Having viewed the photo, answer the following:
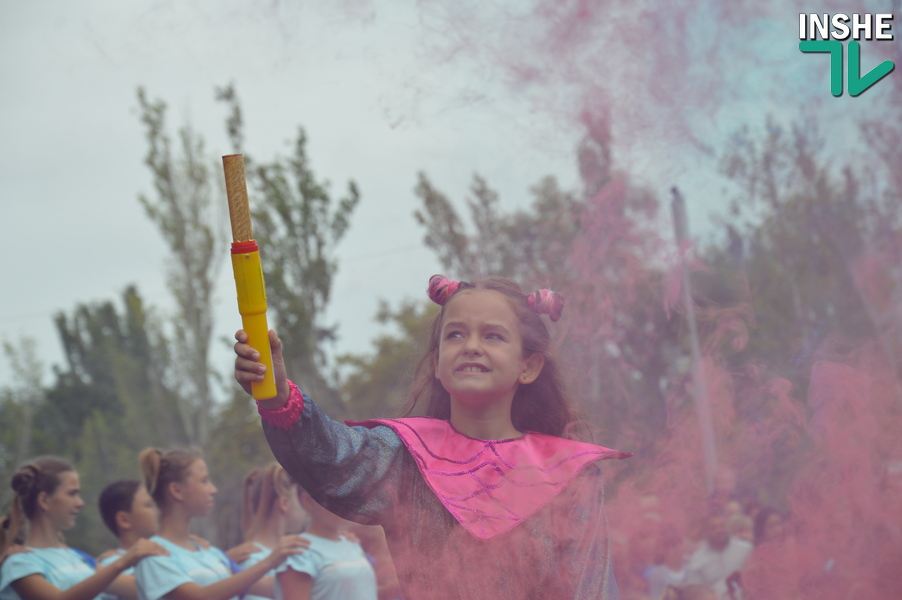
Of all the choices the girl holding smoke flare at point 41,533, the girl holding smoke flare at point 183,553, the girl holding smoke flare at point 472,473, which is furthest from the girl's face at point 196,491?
the girl holding smoke flare at point 472,473

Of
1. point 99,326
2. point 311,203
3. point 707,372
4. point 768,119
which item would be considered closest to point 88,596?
point 707,372

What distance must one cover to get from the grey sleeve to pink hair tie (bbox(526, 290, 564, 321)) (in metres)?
0.59

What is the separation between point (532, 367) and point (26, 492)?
2.87 metres

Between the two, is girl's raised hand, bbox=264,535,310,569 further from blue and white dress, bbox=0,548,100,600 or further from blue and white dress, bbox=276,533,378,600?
blue and white dress, bbox=0,548,100,600

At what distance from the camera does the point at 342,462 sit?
2.14m

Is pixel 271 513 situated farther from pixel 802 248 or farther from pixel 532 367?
pixel 802 248

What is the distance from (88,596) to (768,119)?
367 cm

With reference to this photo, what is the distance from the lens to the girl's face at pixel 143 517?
4.47 metres

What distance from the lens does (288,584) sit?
3.63 metres

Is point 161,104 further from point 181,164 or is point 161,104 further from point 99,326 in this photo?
point 99,326

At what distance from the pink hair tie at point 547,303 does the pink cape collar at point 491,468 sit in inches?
14.9

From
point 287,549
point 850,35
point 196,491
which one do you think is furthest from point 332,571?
point 850,35

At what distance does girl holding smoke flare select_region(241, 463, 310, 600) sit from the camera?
14.7 ft

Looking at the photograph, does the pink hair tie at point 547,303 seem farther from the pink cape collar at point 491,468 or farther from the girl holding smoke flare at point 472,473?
the pink cape collar at point 491,468
